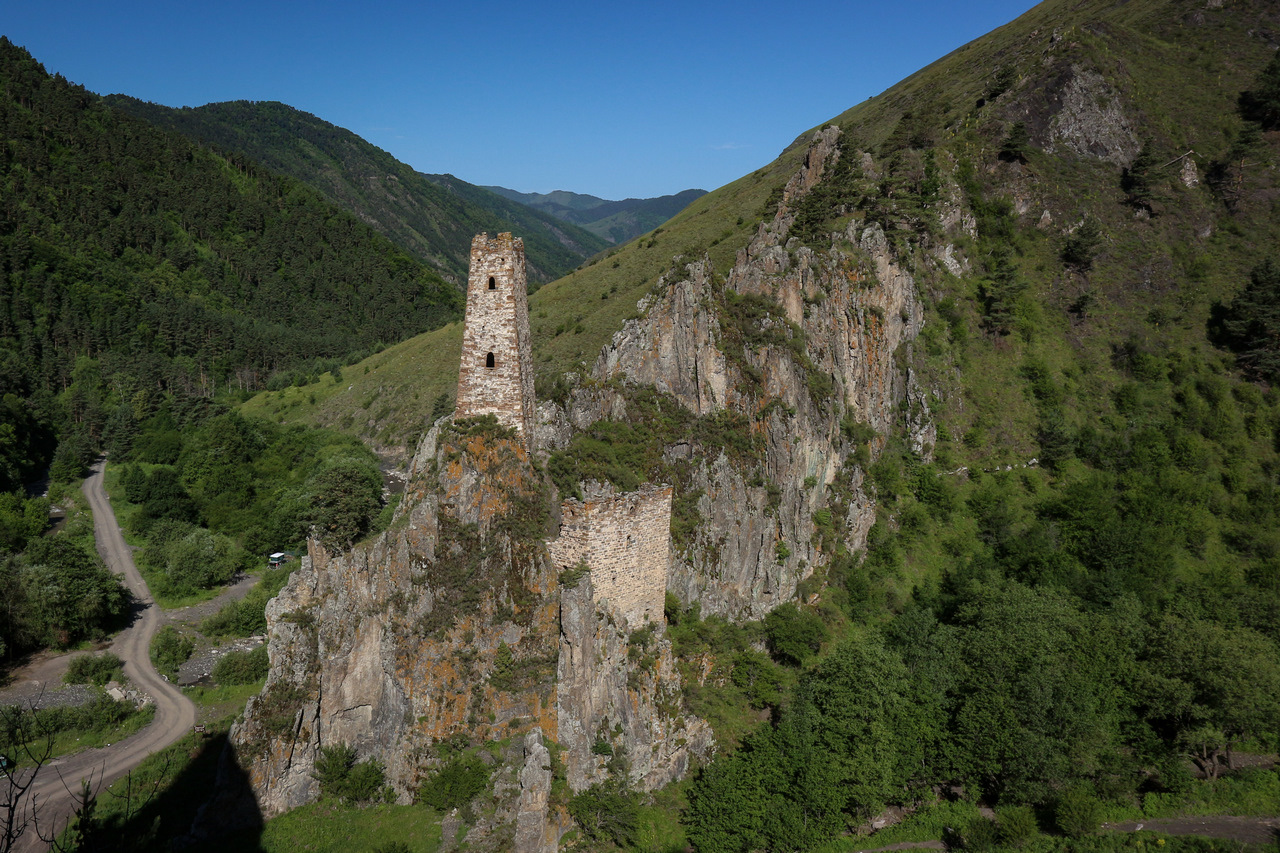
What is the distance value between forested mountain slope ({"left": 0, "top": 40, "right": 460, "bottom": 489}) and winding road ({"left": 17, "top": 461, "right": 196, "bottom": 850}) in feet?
127

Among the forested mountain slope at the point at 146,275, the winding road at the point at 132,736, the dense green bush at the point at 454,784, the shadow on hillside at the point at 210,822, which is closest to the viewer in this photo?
the shadow on hillside at the point at 210,822

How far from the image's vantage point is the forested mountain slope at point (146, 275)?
106062 millimetres

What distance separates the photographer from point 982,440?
45.2 meters

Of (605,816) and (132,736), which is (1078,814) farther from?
(132,736)

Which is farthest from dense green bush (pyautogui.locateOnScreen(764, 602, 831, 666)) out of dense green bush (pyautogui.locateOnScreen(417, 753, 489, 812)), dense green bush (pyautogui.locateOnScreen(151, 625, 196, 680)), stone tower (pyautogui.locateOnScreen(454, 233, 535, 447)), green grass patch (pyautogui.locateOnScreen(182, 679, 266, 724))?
dense green bush (pyautogui.locateOnScreen(151, 625, 196, 680))

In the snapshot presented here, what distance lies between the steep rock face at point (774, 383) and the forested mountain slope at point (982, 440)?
7.6 inches

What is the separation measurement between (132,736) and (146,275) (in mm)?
147484

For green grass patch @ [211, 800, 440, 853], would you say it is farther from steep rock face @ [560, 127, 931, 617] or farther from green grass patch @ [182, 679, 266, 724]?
green grass patch @ [182, 679, 266, 724]

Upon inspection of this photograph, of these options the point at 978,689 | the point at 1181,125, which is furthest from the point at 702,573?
the point at 1181,125

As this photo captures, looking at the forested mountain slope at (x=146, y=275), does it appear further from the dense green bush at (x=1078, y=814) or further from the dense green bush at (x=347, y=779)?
the dense green bush at (x=1078, y=814)

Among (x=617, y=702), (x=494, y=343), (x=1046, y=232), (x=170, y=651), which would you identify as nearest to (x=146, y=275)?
(x=170, y=651)

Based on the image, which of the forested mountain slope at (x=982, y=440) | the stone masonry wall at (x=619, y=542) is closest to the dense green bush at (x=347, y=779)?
the forested mountain slope at (x=982, y=440)

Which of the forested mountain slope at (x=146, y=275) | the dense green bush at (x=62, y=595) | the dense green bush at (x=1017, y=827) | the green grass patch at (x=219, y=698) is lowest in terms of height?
the dense green bush at (x=1017, y=827)

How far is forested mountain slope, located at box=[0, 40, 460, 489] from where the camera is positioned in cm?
10606
